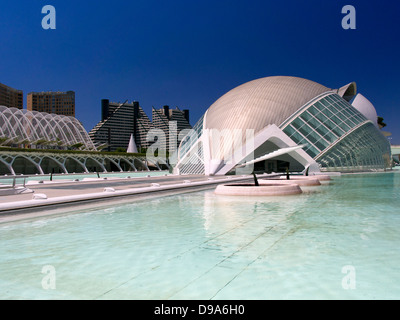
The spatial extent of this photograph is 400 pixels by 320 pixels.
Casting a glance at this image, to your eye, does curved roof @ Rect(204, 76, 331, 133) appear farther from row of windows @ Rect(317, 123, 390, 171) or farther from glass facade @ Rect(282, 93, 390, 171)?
row of windows @ Rect(317, 123, 390, 171)

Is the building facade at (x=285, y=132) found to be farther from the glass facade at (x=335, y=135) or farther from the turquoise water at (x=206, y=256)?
the turquoise water at (x=206, y=256)

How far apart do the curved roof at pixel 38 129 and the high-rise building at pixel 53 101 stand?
91884mm

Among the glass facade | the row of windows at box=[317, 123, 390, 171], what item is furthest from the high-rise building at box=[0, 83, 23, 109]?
the row of windows at box=[317, 123, 390, 171]

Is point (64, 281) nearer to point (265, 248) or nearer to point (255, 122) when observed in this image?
point (265, 248)

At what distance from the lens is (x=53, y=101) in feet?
552

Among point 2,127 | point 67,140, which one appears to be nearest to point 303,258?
point 2,127

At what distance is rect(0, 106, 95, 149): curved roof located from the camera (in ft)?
210

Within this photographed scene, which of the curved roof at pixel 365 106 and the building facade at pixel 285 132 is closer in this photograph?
the building facade at pixel 285 132

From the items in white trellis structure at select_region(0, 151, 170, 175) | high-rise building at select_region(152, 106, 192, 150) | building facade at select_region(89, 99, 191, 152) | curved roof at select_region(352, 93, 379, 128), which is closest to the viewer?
white trellis structure at select_region(0, 151, 170, 175)

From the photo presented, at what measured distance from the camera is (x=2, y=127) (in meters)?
64.1

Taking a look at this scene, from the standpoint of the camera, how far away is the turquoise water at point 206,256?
13.5 feet

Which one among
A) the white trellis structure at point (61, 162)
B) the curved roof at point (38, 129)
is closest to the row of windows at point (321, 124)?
the white trellis structure at point (61, 162)

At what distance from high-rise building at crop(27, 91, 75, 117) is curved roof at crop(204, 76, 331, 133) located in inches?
5474
